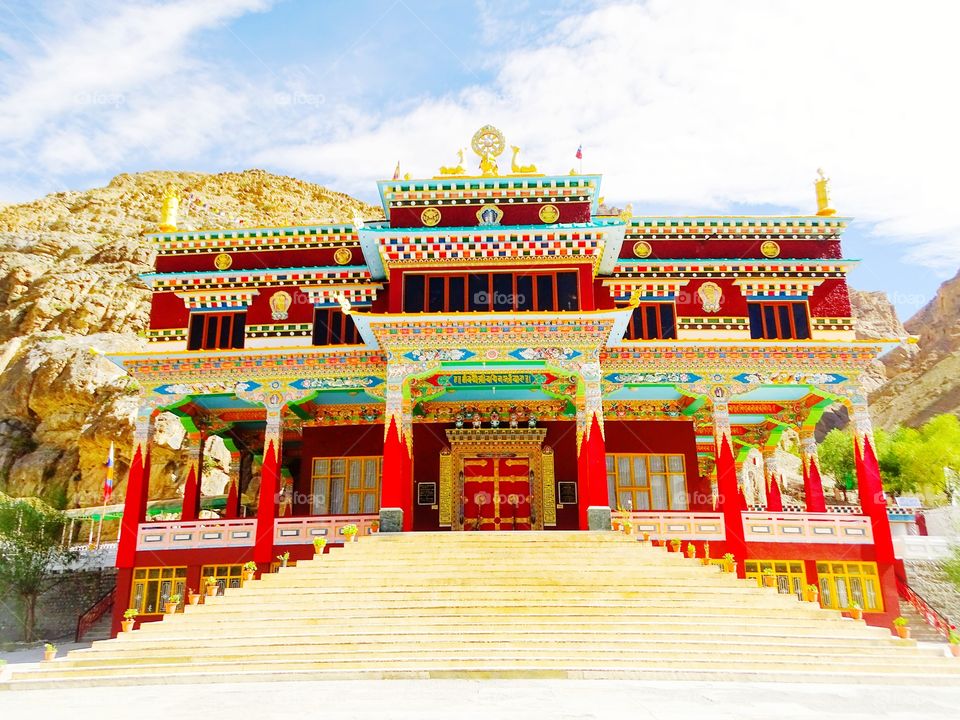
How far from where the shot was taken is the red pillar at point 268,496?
21.2 meters

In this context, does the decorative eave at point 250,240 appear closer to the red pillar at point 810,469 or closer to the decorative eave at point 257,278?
the decorative eave at point 257,278

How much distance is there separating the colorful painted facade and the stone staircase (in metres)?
3.81

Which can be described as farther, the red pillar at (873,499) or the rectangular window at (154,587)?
the rectangular window at (154,587)

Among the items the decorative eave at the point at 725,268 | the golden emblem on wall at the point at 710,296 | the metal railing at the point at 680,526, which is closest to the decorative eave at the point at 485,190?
the decorative eave at the point at 725,268

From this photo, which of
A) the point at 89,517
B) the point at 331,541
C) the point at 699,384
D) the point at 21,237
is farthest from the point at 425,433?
the point at 21,237

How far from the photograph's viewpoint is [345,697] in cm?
911

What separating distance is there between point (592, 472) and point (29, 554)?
2038cm

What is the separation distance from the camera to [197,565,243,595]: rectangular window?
70.6 ft

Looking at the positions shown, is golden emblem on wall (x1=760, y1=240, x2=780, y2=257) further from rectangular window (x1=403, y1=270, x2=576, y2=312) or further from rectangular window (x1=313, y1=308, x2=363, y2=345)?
rectangular window (x1=313, y1=308, x2=363, y2=345)

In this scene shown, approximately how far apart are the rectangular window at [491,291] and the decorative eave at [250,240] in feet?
16.7

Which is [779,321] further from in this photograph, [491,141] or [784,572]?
[491,141]

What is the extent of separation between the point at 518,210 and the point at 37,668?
1698 centimetres

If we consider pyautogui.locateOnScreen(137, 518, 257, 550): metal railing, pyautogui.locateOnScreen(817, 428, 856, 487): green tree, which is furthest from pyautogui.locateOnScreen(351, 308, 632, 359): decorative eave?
pyautogui.locateOnScreen(817, 428, 856, 487): green tree

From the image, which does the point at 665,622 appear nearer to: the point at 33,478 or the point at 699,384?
the point at 699,384
